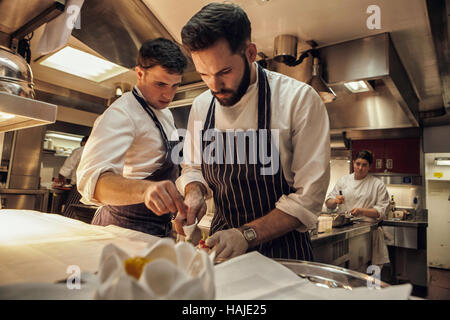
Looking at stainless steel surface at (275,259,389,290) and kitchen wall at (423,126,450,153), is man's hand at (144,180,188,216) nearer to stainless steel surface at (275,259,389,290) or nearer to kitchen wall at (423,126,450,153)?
stainless steel surface at (275,259,389,290)

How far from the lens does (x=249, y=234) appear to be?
100 centimetres

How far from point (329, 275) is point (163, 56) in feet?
4.09

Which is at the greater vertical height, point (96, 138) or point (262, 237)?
point (96, 138)

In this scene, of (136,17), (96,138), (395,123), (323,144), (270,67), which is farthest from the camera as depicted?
(395,123)

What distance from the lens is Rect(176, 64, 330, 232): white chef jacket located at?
1076mm

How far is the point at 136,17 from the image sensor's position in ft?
5.54

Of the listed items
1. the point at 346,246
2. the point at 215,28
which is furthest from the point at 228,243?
the point at 346,246

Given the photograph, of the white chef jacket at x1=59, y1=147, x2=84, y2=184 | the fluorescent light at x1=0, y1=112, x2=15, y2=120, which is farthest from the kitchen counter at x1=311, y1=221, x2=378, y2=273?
the white chef jacket at x1=59, y1=147, x2=84, y2=184

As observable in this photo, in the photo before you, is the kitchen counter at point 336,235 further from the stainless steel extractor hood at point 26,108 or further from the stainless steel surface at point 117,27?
the stainless steel surface at point 117,27

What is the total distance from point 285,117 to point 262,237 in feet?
1.63

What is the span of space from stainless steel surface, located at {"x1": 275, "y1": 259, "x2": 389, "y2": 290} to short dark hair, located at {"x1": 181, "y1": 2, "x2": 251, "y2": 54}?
0.80 m
